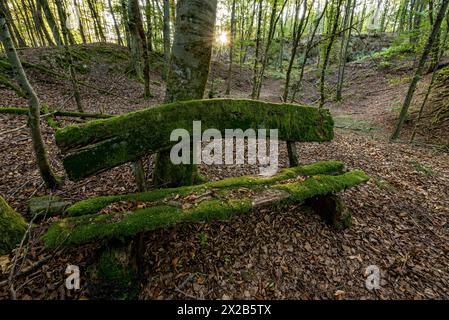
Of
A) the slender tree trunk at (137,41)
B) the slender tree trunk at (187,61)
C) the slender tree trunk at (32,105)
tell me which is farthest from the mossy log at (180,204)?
the slender tree trunk at (137,41)

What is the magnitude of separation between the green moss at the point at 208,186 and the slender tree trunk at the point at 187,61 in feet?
2.15

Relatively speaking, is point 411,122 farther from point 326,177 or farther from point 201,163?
point 201,163

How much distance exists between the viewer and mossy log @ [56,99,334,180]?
8.80ft

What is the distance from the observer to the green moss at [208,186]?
102 inches

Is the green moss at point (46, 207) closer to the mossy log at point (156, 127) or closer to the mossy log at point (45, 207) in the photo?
the mossy log at point (45, 207)

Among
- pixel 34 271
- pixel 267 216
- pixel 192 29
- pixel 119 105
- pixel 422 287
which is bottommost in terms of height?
pixel 422 287

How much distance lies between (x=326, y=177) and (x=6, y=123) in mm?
7445

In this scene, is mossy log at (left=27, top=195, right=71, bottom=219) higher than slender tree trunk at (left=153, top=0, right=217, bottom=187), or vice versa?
slender tree trunk at (left=153, top=0, right=217, bottom=187)

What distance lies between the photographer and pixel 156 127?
303 centimetres

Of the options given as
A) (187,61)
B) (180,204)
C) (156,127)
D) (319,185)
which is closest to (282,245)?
(319,185)

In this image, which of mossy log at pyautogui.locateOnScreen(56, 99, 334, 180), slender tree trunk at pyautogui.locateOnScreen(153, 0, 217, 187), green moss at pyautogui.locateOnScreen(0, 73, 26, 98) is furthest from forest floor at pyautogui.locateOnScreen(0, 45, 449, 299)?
green moss at pyautogui.locateOnScreen(0, 73, 26, 98)

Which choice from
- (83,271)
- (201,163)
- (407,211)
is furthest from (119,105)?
(407,211)

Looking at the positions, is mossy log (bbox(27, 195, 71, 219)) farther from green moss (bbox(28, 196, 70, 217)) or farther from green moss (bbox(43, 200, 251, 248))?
green moss (bbox(43, 200, 251, 248))

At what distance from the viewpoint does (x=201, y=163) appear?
4.84m
